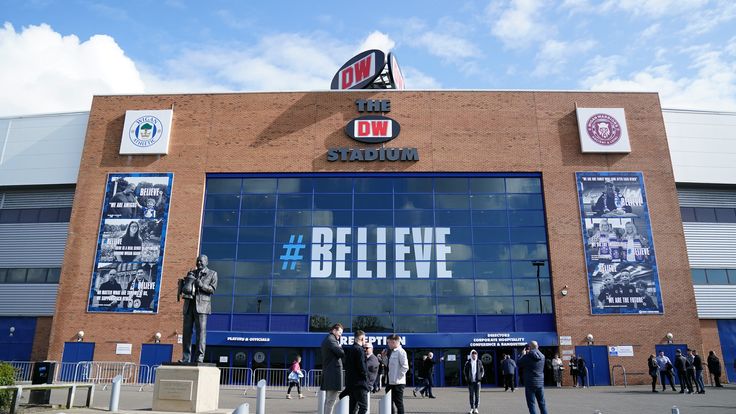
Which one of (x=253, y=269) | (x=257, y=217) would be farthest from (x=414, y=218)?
(x=253, y=269)

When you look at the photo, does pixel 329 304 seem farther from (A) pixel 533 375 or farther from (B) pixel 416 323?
(A) pixel 533 375

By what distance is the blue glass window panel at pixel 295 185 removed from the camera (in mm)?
29344

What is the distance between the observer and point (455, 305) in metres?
27.2

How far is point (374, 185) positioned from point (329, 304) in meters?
6.90

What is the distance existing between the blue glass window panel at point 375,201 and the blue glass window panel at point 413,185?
710 millimetres

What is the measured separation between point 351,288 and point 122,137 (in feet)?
51.1

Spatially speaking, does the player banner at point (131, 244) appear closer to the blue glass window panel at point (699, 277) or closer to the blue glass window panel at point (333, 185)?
the blue glass window panel at point (333, 185)

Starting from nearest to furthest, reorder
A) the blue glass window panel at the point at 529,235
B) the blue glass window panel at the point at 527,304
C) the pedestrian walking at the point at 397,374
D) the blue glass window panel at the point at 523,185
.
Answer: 1. the pedestrian walking at the point at 397,374
2. the blue glass window panel at the point at 527,304
3. the blue glass window panel at the point at 529,235
4. the blue glass window panel at the point at 523,185

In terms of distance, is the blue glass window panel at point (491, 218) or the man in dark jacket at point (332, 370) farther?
the blue glass window panel at point (491, 218)

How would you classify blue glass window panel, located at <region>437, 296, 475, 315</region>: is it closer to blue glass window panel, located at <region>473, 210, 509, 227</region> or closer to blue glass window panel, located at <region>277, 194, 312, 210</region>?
blue glass window panel, located at <region>473, 210, 509, 227</region>

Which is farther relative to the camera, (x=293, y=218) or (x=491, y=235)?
(x=293, y=218)

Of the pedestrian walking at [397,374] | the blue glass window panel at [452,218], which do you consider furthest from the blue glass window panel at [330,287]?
the pedestrian walking at [397,374]

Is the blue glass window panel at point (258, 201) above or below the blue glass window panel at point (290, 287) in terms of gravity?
above

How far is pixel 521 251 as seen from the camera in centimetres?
2798
